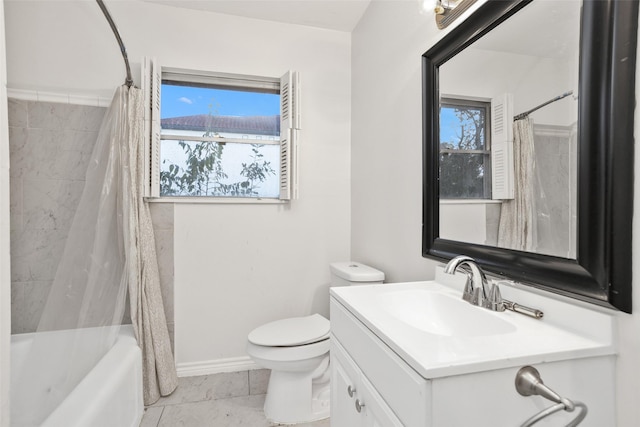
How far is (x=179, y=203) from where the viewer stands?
6.61 ft

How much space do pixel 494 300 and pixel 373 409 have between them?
46cm

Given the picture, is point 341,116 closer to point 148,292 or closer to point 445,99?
point 445,99

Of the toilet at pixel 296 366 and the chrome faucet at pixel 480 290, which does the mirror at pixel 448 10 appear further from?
the toilet at pixel 296 366

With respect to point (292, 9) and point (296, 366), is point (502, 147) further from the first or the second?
point (292, 9)

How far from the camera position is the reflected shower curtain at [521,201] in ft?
2.88

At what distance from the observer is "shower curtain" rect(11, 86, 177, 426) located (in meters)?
1.19

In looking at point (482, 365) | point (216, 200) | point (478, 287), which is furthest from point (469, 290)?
point (216, 200)

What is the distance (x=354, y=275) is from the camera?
1683 mm

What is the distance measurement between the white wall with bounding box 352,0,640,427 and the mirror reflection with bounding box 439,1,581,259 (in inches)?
9.0

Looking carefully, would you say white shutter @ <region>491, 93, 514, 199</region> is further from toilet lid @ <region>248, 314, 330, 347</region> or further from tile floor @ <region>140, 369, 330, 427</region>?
tile floor @ <region>140, 369, 330, 427</region>

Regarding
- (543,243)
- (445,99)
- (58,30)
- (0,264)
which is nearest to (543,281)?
(543,243)

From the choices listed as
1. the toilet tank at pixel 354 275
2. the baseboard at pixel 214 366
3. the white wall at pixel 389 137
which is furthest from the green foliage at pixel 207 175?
the baseboard at pixel 214 366

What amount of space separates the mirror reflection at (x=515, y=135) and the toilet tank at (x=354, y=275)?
1.82 ft

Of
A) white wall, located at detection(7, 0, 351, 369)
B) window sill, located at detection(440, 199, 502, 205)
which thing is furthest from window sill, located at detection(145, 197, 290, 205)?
window sill, located at detection(440, 199, 502, 205)
